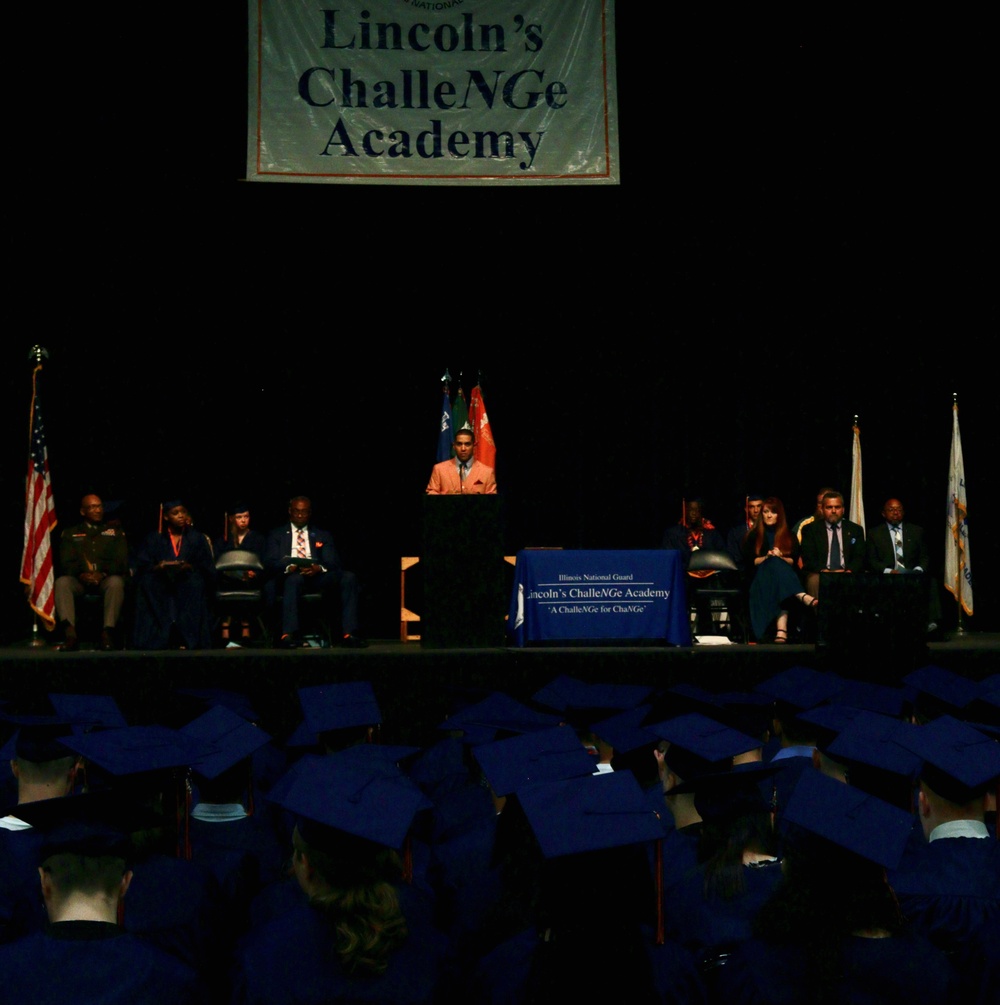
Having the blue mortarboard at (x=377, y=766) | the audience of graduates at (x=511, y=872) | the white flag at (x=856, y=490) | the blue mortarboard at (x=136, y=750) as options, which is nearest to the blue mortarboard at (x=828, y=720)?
the audience of graduates at (x=511, y=872)

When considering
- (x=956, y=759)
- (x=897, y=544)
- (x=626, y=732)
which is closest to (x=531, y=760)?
(x=626, y=732)

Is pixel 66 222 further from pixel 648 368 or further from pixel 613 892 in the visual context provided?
pixel 613 892

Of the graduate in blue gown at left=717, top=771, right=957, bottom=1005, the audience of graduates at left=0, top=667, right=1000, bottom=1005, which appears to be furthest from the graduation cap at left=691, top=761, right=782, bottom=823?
the graduate in blue gown at left=717, top=771, right=957, bottom=1005

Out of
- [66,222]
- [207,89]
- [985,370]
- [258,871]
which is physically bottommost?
[258,871]

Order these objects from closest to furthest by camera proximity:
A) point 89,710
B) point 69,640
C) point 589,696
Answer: point 89,710 → point 589,696 → point 69,640

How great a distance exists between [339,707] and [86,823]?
7.31 ft

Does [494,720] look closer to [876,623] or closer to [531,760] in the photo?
[531,760]

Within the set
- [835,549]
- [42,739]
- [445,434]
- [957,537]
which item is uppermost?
[445,434]

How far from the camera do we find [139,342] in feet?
36.6

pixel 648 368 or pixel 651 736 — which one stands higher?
pixel 648 368

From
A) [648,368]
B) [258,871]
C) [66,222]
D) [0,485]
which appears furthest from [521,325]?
[258,871]

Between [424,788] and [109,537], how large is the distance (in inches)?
214

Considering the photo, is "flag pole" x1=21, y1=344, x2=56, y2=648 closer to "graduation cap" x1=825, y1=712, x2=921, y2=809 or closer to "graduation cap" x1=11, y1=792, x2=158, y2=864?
"graduation cap" x1=11, y1=792, x2=158, y2=864

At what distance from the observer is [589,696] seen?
5777 mm
